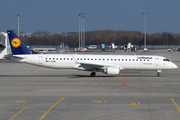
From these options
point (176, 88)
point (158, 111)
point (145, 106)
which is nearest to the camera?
point (158, 111)

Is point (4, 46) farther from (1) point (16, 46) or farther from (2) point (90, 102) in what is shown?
(2) point (90, 102)

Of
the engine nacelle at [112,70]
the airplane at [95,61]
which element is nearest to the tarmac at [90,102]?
the engine nacelle at [112,70]

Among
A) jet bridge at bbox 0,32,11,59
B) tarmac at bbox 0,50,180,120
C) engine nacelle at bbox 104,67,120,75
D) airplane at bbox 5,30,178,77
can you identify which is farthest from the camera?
jet bridge at bbox 0,32,11,59

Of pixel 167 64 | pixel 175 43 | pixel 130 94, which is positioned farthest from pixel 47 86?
pixel 175 43

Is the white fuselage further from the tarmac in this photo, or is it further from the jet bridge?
the jet bridge

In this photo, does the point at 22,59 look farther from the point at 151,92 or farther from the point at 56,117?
the point at 56,117

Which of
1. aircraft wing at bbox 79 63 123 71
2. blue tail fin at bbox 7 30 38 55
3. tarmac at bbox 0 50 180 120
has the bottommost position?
tarmac at bbox 0 50 180 120

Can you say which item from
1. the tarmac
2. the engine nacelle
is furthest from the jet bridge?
the tarmac

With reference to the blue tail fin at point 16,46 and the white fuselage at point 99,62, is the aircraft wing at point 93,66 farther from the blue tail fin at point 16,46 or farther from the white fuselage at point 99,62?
the blue tail fin at point 16,46

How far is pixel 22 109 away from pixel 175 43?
191 metres

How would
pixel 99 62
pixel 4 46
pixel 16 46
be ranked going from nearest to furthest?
1. pixel 99 62
2. pixel 16 46
3. pixel 4 46

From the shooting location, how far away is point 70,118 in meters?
14.8

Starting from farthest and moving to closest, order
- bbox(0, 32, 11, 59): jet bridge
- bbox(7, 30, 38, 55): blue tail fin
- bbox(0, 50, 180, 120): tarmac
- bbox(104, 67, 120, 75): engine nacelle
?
bbox(0, 32, 11, 59): jet bridge → bbox(7, 30, 38, 55): blue tail fin → bbox(104, 67, 120, 75): engine nacelle → bbox(0, 50, 180, 120): tarmac

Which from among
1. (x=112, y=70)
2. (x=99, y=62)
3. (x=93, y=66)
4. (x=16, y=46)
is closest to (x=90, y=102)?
(x=112, y=70)
